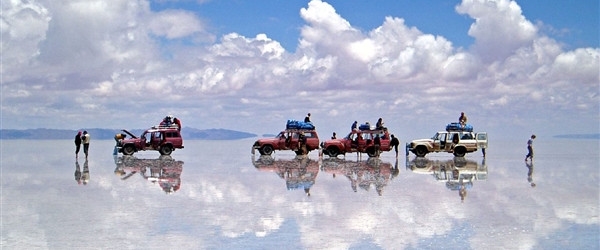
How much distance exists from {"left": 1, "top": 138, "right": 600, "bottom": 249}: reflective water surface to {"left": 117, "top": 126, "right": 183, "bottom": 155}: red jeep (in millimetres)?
16286


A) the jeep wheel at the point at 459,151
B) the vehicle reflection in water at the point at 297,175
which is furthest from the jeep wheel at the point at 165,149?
the jeep wheel at the point at 459,151

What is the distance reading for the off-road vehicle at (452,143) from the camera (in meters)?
39.2

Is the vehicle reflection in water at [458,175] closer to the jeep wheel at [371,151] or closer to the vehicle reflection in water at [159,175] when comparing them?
the vehicle reflection in water at [159,175]

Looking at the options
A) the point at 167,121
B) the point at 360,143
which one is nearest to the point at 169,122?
the point at 167,121

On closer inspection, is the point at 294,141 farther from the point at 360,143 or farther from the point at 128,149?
the point at 128,149

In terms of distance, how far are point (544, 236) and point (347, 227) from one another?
3549 mm

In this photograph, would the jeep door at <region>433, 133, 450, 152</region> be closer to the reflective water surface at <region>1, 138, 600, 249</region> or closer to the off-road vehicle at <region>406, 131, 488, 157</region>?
the off-road vehicle at <region>406, 131, 488, 157</region>

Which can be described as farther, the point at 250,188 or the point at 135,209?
the point at 250,188

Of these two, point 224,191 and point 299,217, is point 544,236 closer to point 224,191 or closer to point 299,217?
point 299,217

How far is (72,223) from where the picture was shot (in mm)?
13188

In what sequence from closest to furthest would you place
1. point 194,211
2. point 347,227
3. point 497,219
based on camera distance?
1. point 347,227
2. point 497,219
3. point 194,211

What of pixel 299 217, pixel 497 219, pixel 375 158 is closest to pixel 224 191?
pixel 299 217

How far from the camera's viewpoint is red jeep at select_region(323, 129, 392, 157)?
38750mm

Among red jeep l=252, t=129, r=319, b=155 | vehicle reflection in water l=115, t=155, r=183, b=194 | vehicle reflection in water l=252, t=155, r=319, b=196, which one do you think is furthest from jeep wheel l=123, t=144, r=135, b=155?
vehicle reflection in water l=252, t=155, r=319, b=196
